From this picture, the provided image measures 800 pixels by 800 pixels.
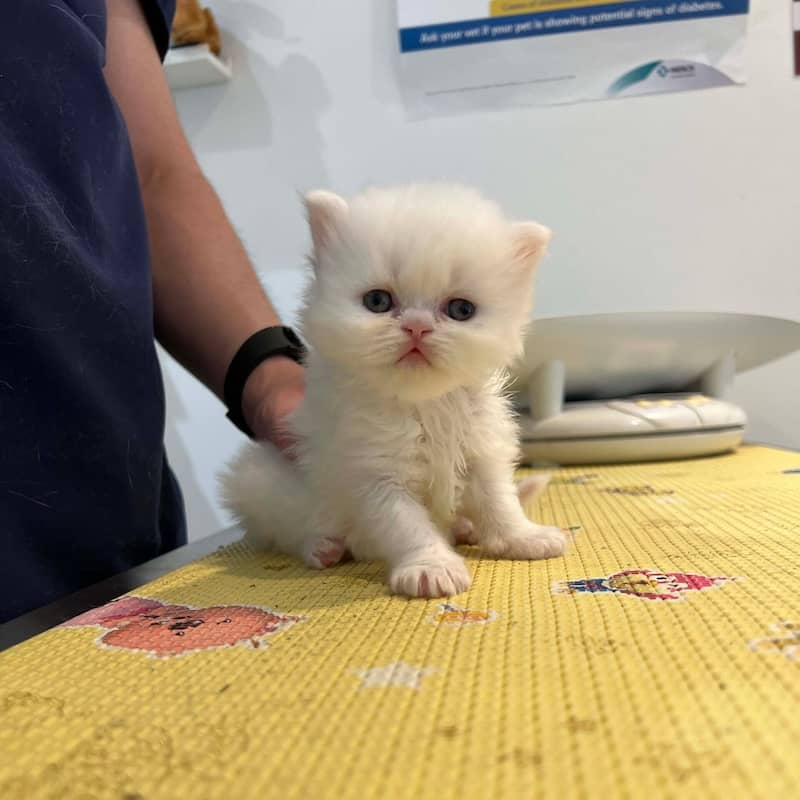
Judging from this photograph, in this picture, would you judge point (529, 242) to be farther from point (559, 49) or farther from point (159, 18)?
point (559, 49)

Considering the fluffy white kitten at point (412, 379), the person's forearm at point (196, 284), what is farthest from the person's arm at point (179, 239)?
the fluffy white kitten at point (412, 379)

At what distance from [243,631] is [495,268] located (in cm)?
36

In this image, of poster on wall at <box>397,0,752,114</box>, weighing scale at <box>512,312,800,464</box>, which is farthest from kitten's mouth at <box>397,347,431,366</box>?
poster on wall at <box>397,0,752,114</box>

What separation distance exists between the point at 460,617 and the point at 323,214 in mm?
377

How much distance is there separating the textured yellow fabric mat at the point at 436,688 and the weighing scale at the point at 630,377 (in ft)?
2.17

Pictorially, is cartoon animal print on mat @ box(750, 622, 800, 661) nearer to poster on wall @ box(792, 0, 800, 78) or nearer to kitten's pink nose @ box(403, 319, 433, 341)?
kitten's pink nose @ box(403, 319, 433, 341)

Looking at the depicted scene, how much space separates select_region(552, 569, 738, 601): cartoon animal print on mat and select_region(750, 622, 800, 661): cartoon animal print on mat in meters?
0.07

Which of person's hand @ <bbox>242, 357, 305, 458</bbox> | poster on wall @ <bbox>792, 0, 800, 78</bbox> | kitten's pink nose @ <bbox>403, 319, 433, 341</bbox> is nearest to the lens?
kitten's pink nose @ <bbox>403, 319, 433, 341</bbox>

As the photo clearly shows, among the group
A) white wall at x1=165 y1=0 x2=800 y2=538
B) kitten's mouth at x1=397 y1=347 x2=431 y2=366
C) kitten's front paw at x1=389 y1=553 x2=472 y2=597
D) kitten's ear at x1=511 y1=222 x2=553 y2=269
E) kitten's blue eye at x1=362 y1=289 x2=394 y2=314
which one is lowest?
kitten's front paw at x1=389 y1=553 x2=472 y2=597

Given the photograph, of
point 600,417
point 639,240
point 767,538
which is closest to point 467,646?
point 767,538

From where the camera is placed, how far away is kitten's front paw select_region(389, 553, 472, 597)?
1.65ft

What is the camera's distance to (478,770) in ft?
0.79

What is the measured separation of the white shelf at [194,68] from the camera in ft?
5.00

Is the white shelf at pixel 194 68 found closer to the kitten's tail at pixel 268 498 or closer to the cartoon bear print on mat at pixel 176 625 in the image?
the kitten's tail at pixel 268 498
